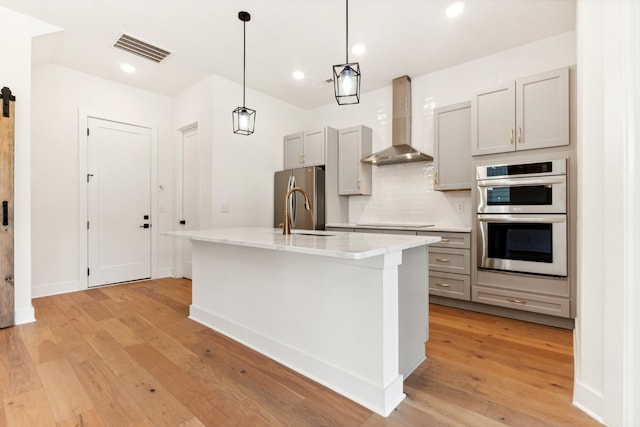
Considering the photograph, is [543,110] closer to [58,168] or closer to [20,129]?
[20,129]

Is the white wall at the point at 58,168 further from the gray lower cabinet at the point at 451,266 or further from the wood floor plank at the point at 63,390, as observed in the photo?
the gray lower cabinet at the point at 451,266

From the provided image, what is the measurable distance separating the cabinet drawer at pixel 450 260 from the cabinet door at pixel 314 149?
205cm

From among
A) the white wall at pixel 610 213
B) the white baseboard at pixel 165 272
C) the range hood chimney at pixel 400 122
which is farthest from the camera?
the white baseboard at pixel 165 272

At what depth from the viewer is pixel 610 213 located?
4.78ft

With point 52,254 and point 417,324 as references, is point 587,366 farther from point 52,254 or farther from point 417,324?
point 52,254

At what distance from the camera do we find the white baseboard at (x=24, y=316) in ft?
9.25

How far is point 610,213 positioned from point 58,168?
17.2 feet

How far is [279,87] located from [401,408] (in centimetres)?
428

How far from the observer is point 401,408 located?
1636 millimetres

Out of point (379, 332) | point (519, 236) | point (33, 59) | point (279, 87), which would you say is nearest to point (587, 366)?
point (379, 332)

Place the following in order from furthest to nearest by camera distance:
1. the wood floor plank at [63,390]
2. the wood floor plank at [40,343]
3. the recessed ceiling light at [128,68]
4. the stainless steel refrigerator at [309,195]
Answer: the stainless steel refrigerator at [309,195]
the recessed ceiling light at [128,68]
the wood floor plank at [40,343]
the wood floor plank at [63,390]

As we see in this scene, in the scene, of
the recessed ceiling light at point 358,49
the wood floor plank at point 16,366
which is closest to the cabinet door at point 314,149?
the recessed ceiling light at point 358,49

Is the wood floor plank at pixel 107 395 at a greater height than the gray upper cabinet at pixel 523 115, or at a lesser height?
lesser

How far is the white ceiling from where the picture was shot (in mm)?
2771
